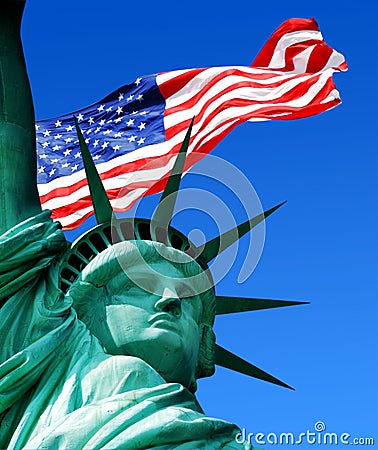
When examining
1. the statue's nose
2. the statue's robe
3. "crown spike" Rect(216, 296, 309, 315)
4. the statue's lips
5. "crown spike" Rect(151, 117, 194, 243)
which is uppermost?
"crown spike" Rect(151, 117, 194, 243)

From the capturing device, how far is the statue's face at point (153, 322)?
10.6 meters

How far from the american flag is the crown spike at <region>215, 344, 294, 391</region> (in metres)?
3.65

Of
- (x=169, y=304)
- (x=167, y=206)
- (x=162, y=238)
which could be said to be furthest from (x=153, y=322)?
(x=167, y=206)

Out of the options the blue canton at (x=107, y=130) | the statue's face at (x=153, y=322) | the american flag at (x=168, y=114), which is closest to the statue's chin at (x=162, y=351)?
the statue's face at (x=153, y=322)

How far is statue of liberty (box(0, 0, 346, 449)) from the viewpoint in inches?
357

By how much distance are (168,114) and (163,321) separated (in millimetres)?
6871

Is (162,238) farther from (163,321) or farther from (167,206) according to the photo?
(163,321)

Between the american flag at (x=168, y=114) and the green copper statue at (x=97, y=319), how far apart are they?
12.4 ft

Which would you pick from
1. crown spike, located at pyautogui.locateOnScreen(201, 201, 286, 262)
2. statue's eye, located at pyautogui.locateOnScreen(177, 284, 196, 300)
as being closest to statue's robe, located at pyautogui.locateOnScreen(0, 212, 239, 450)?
statue's eye, located at pyautogui.locateOnScreen(177, 284, 196, 300)

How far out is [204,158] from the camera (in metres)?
14.8

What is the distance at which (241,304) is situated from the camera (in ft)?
40.0

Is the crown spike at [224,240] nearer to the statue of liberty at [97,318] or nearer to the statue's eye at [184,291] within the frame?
the statue of liberty at [97,318]

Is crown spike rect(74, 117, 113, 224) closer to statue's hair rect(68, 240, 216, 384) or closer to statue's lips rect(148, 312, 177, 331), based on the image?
statue's hair rect(68, 240, 216, 384)

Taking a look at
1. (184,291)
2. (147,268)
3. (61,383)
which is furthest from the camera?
(184,291)
